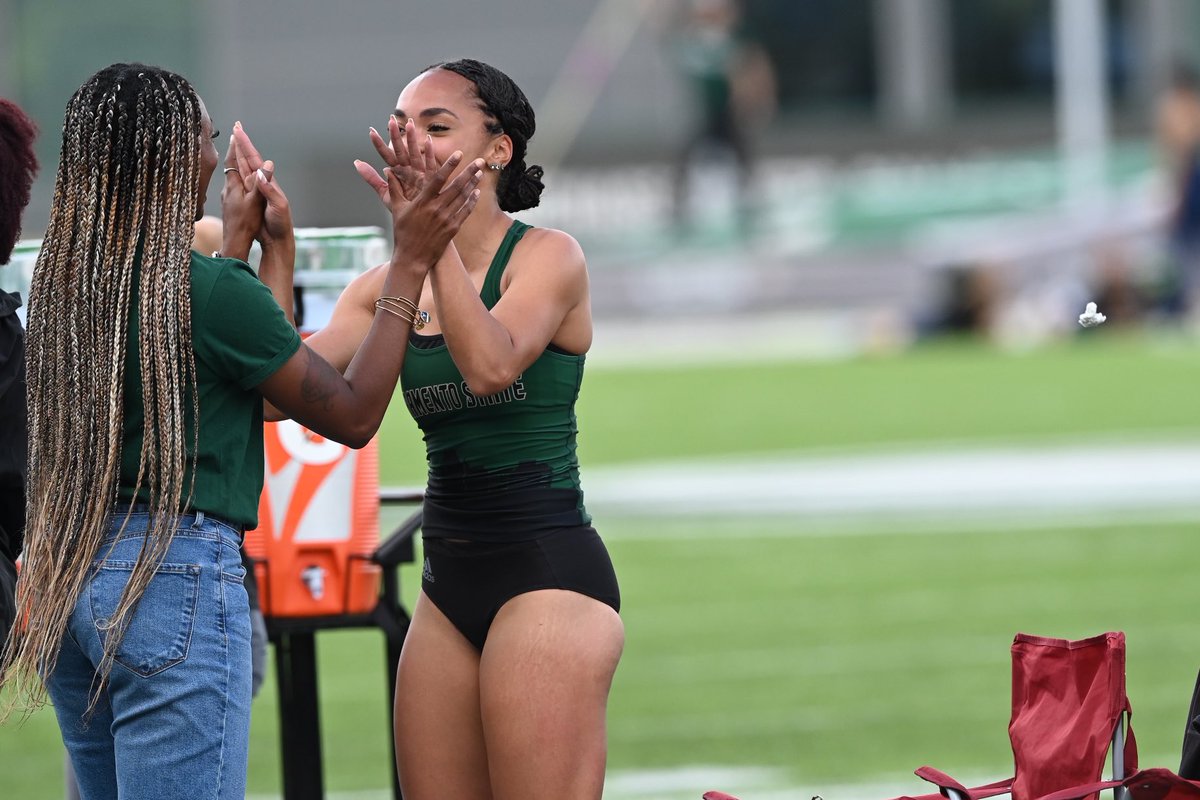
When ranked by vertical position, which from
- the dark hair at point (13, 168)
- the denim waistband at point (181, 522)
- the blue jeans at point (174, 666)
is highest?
the dark hair at point (13, 168)

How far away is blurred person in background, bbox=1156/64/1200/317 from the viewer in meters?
23.8

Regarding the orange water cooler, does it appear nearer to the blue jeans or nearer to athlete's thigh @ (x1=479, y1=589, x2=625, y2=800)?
athlete's thigh @ (x1=479, y1=589, x2=625, y2=800)

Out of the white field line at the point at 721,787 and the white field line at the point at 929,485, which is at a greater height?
the white field line at the point at 929,485

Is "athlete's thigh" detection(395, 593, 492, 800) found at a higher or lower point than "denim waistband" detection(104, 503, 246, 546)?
lower

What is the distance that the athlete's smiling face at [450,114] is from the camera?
3.55 metres

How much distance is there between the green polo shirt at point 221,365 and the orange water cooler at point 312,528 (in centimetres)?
125

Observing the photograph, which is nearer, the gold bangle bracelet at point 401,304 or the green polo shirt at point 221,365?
the green polo shirt at point 221,365

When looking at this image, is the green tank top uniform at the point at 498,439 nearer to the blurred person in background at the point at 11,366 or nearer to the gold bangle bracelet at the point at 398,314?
the gold bangle bracelet at the point at 398,314

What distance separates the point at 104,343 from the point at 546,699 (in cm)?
97

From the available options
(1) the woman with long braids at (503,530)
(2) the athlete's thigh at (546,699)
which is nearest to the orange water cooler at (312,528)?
(1) the woman with long braids at (503,530)

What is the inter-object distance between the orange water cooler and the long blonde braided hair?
1261mm

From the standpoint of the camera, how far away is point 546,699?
3.44m

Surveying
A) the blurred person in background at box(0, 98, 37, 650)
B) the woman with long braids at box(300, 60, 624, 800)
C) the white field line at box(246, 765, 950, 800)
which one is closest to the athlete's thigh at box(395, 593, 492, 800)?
the woman with long braids at box(300, 60, 624, 800)

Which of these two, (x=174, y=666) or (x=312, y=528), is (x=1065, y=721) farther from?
(x=174, y=666)
